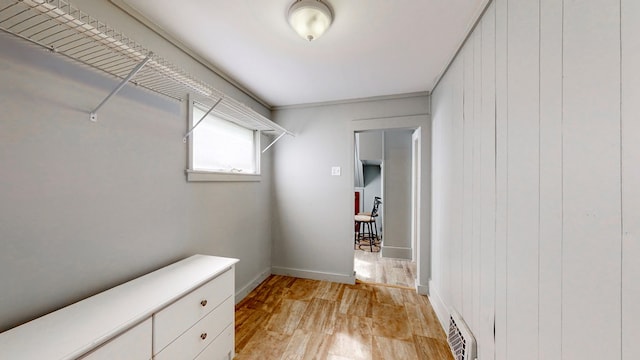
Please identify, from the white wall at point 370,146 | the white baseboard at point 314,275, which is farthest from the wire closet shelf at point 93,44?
the white wall at point 370,146

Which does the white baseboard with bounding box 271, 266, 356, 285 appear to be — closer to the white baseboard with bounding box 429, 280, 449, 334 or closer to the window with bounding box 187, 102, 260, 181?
the white baseboard with bounding box 429, 280, 449, 334

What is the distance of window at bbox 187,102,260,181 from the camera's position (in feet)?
6.25

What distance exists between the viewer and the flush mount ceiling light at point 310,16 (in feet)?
4.10

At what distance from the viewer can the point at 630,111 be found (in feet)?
1.91

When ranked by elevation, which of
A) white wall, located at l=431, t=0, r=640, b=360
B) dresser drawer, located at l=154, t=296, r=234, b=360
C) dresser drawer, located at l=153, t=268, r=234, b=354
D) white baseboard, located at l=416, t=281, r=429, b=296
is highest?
white wall, located at l=431, t=0, r=640, b=360

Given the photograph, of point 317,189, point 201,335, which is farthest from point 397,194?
point 201,335

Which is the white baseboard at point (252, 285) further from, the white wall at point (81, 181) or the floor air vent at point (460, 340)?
the floor air vent at point (460, 340)

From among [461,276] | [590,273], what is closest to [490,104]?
[590,273]

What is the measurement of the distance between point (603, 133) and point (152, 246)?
2.20m

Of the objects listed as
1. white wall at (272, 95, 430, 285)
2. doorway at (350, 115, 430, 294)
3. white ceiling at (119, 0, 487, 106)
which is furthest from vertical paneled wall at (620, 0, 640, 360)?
white wall at (272, 95, 430, 285)

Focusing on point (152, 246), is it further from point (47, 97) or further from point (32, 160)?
point (47, 97)

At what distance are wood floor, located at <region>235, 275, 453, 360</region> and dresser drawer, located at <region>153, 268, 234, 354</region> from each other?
23.0 inches

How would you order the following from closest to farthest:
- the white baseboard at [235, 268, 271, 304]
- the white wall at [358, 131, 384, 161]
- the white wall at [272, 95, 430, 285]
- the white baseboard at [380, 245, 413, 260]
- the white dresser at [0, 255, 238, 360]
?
the white dresser at [0, 255, 238, 360], the white baseboard at [235, 268, 271, 304], the white wall at [272, 95, 430, 285], the white baseboard at [380, 245, 413, 260], the white wall at [358, 131, 384, 161]

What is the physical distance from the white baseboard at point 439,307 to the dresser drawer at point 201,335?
1.79 m
